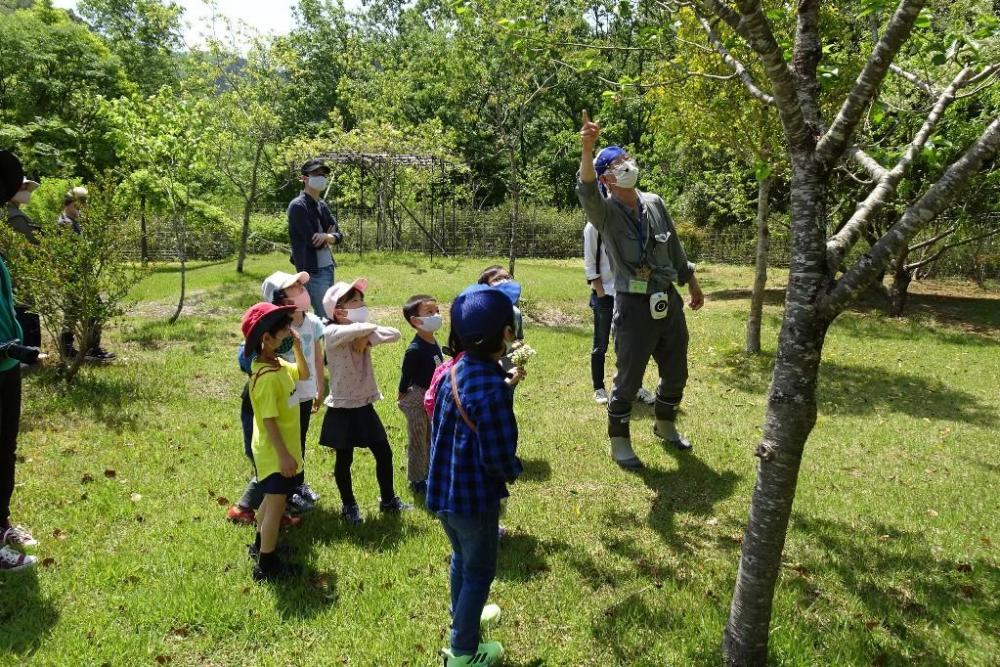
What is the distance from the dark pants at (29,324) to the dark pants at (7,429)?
11.3ft

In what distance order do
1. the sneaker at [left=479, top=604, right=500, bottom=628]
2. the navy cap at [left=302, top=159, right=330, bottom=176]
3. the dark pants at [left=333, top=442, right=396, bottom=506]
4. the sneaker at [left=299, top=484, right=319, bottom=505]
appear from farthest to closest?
the navy cap at [left=302, top=159, right=330, bottom=176] → the sneaker at [left=299, top=484, right=319, bottom=505] → the dark pants at [left=333, top=442, right=396, bottom=506] → the sneaker at [left=479, top=604, right=500, bottom=628]

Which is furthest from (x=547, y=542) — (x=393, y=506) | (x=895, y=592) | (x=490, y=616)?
(x=895, y=592)

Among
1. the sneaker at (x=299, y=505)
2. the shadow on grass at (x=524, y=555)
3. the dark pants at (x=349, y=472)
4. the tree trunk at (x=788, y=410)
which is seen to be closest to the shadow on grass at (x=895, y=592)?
the tree trunk at (x=788, y=410)

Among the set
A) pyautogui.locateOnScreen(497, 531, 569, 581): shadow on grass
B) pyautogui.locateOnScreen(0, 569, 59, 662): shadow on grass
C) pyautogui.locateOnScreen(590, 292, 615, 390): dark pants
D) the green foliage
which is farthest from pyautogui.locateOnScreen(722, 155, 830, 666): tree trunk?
the green foliage

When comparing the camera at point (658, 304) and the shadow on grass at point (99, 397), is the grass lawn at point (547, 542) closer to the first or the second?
the shadow on grass at point (99, 397)

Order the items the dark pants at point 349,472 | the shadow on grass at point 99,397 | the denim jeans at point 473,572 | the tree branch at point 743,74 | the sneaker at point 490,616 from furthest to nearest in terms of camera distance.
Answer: the shadow on grass at point 99,397
the dark pants at point 349,472
the sneaker at point 490,616
the tree branch at point 743,74
the denim jeans at point 473,572

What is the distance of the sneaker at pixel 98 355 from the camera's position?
8352 mm

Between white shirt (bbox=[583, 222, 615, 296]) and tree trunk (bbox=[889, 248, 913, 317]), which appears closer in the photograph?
white shirt (bbox=[583, 222, 615, 296])

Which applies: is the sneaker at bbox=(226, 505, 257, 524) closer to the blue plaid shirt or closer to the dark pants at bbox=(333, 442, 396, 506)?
the dark pants at bbox=(333, 442, 396, 506)

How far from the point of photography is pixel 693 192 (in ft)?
82.3

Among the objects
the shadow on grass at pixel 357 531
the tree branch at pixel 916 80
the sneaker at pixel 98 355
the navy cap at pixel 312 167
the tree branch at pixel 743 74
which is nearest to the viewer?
the tree branch at pixel 743 74

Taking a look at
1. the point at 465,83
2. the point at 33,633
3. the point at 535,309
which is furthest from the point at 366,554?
the point at 465,83

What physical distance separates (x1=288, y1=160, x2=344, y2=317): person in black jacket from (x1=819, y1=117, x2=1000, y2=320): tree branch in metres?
5.23

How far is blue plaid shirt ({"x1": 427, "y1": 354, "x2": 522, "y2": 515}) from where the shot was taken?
278 centimetres
